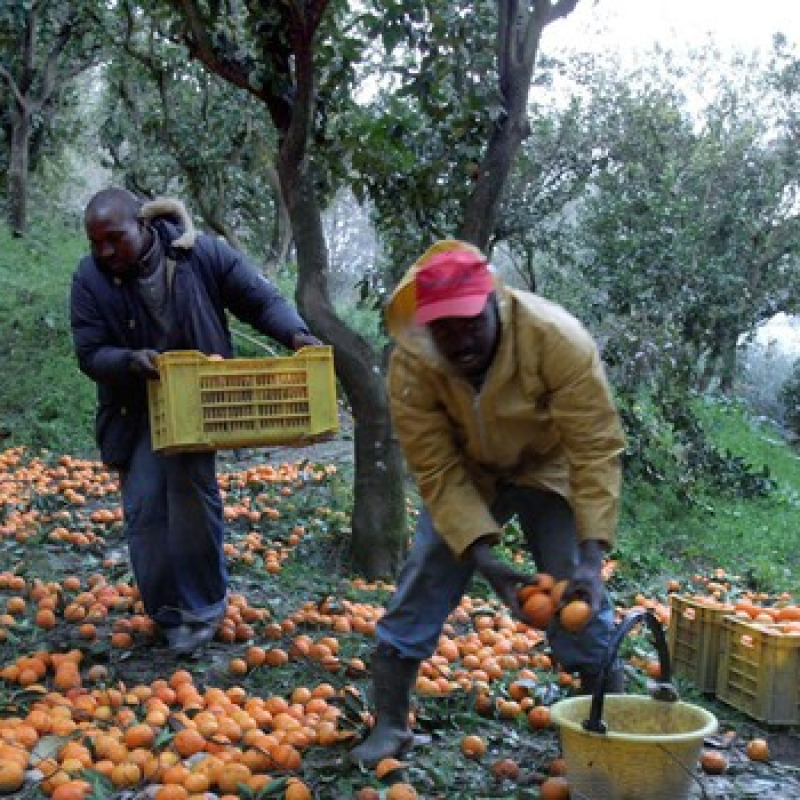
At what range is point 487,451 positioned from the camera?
10.9ft

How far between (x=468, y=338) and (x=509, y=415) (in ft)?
1.08

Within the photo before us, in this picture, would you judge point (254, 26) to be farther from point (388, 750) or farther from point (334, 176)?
point (388, 750)

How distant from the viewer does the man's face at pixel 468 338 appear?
2941 mm

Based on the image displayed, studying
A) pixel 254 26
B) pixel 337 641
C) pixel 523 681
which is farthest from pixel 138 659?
pixel 254 26

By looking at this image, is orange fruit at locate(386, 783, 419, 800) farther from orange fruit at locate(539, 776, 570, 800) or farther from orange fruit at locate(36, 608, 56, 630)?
orange fruit at locate(36, 608, 56, 630)

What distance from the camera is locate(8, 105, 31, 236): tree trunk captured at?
1573 centimetres

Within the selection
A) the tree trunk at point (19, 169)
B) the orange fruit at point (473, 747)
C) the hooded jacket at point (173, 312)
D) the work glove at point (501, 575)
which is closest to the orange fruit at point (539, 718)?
the orange fruit at point (473, 747)

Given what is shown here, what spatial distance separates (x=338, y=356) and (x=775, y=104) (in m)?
17.2

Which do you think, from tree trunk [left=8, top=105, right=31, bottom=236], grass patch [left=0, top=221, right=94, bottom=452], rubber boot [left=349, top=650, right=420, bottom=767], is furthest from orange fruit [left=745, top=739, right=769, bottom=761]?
tree trunk [left=8, top=105, right=31, bottom=236]

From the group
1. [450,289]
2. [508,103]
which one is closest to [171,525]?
[450,289]

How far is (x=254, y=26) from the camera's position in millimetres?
5957

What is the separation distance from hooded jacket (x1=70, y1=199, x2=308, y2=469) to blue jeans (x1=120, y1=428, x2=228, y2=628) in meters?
0.14

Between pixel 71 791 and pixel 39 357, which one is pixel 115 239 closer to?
pixel 71 791

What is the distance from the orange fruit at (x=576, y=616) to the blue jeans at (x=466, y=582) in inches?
16.2
